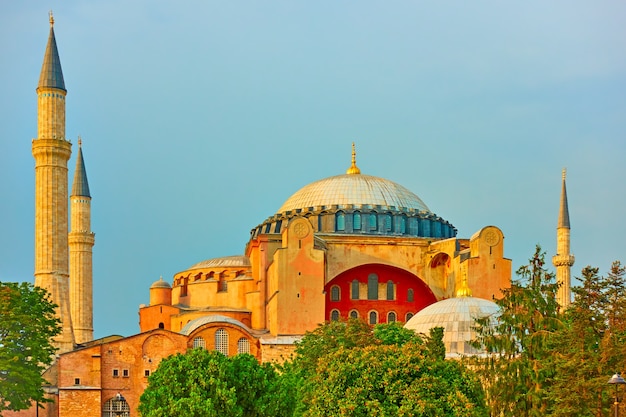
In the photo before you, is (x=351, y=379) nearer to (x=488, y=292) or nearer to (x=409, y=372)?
(x=409, y=372)

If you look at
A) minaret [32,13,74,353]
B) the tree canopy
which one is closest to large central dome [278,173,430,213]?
minaret [32,13,74,353]

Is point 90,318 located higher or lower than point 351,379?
higher

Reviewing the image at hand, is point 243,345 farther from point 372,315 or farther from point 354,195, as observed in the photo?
point 354,195

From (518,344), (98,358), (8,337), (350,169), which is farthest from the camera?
(350,169)

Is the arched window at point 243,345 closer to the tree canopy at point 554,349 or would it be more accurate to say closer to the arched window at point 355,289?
the arched window at point 355,289

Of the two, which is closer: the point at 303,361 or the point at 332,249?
the point at 303,361

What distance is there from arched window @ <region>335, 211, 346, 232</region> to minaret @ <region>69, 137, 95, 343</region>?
12530 millimetres

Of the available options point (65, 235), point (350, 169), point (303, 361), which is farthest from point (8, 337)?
point (350, 169)

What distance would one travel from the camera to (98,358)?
1735 inches

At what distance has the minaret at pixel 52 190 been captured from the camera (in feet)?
150

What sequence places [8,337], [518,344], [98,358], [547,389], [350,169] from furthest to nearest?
[350,169]
[98,358]
[8,337]
[518,344]
[547,389]

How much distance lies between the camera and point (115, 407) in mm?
43969

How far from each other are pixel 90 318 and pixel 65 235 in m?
10.2

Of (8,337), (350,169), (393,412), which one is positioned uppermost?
(350,169)
